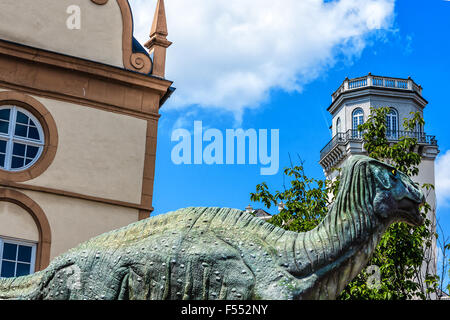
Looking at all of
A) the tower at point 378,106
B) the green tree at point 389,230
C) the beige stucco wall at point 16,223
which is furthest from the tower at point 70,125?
the tower at point 378,106

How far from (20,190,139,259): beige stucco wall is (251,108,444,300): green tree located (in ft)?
12.8

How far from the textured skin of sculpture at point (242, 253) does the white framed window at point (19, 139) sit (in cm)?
1029

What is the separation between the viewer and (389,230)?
13328 mm

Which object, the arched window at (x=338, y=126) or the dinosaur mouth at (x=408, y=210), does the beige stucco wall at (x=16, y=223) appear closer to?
the dinosaur mouth at (x=408, y=210)

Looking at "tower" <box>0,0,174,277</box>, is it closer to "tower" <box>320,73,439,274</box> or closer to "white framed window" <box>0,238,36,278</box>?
"white framed window" <box>0,238,36,278</box>

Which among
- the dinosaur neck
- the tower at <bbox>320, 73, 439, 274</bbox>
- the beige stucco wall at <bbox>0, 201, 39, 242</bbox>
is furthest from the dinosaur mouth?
the tower at <bbox>320, 73, 439, 274</bbox>

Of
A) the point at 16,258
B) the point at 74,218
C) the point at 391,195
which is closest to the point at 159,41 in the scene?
the point at 74,218

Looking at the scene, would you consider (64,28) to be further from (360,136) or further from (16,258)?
(360,136)

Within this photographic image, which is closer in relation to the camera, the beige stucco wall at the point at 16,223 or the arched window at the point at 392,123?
the beige stucco wall at the point at 16,223

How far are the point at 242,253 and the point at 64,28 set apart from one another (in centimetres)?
1283

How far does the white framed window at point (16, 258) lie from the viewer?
1645 centimetres

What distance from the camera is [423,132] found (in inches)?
2992

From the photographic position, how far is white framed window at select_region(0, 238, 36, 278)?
1645cm
